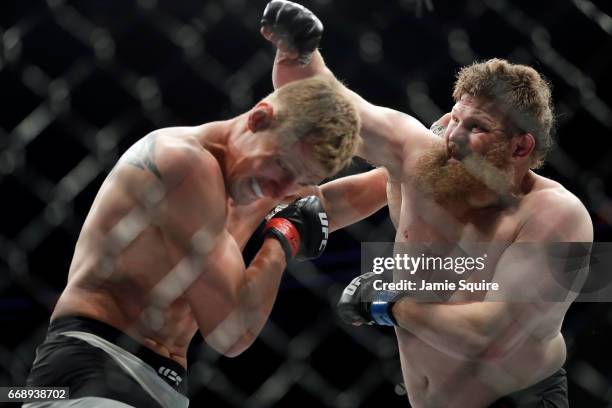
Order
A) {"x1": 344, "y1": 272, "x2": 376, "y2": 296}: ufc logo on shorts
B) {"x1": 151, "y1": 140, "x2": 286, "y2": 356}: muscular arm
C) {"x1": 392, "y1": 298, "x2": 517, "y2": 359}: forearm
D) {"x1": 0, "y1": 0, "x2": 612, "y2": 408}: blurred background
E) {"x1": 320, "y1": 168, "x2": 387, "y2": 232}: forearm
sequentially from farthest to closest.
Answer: {"x1": 0, "y1": 0, "x2": 612, "y2": 408}: blurred background, {"x1": 320, "y1": 168, "x2": 387, "y2": 232}: forearm, {"x1": 344, "y1": 272, "x2": 376, "y2": 296}: ufc logo on shorts, {"x1": 392, "y1": 298, "x2": 517, "y2": 359}: forearm, {"x1": 151, "y1": 140, "x2": 286, "y2": 356}: muscular arm

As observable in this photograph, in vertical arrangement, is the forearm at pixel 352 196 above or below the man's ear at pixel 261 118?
below

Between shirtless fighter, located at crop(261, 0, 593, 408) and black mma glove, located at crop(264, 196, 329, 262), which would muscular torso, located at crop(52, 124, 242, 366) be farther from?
shirtless fighter, located at crop(261, 0, 593, 408)

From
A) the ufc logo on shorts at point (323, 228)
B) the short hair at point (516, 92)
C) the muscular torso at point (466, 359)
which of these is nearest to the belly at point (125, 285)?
the ufc logo on shorts at point (323, 228)

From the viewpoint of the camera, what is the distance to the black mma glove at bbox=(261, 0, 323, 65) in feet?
5.98

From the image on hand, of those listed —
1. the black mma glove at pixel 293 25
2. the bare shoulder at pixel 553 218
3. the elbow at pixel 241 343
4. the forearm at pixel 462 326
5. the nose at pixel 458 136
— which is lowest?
the forearm at pixel 462 326

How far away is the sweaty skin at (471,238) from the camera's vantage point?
180 cm

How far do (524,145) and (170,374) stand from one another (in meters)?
1.08

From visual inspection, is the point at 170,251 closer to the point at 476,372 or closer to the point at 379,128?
the point at 379,128

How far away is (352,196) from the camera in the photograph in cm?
217

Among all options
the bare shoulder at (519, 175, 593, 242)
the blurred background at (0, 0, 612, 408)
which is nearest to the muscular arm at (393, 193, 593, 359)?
the bare shoulder at (519, 175, 593, 242)

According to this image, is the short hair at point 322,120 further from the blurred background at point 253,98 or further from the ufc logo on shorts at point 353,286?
the blurred background at point 253,98

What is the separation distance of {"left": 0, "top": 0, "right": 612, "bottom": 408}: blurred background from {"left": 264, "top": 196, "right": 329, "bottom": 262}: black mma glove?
1087 mm

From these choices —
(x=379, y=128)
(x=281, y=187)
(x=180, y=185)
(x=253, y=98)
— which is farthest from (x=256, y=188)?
(x=253, y=98)

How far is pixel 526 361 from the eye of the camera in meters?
1.96
